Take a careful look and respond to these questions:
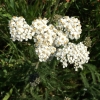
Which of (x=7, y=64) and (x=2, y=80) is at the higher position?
(x=7, y=64)

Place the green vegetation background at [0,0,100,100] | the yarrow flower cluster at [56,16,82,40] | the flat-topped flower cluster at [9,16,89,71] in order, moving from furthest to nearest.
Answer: the green vegetation background at [0,0,100,100]
the yarrow flower cluster at [56,16,82,40]
the flat-topped flower cluster at [9,16,89,71]

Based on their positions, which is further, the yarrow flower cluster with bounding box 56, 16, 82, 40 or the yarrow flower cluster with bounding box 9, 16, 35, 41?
the yarrow flower cluster with bounding box 56, 16, 82, 40

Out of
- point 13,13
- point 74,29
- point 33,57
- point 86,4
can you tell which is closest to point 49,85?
point 33,57

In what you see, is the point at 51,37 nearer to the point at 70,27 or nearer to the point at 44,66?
the point at 70,27

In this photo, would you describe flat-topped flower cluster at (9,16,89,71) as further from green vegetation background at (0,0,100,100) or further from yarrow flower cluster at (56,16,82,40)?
green vegetation background at (0,0,100,100)

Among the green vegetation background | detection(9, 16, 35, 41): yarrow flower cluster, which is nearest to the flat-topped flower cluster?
detection(9, 16, 35, 41): yarrow flower cluster

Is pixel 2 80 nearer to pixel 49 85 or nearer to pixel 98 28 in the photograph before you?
pixel 49 85
